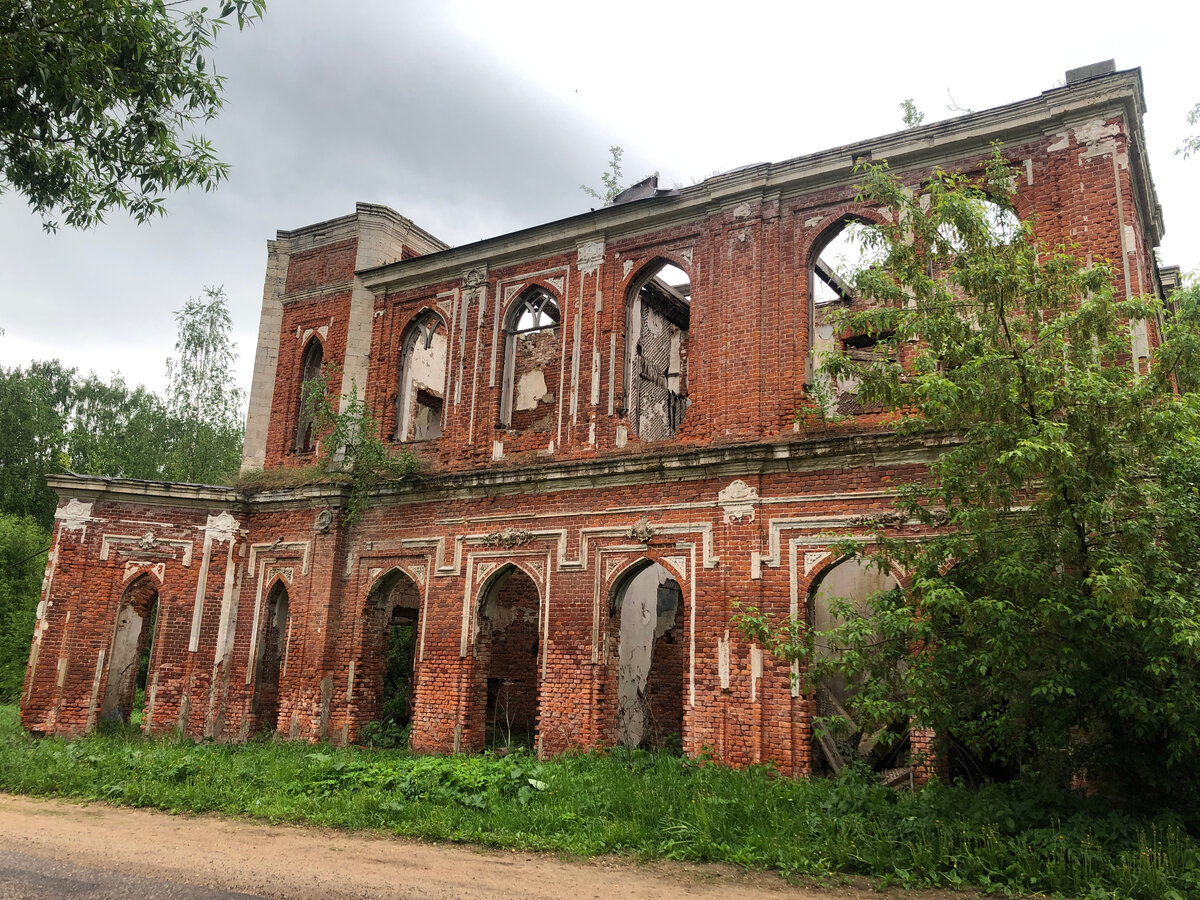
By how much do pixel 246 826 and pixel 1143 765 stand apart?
832 centimetres

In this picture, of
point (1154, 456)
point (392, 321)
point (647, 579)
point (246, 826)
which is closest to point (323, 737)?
point (246, 826)

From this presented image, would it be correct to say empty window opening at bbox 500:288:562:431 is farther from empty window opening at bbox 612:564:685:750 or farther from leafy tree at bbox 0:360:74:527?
leafy tree at bbox 0:360:74:527

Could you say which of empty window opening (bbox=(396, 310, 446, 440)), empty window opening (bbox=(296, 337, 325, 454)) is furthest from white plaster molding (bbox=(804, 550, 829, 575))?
empty window opening (bbox=(296, 337, 325, 454))

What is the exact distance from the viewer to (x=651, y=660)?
50.1ft

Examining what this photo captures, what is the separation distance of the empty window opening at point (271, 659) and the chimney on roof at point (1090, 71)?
536 inches

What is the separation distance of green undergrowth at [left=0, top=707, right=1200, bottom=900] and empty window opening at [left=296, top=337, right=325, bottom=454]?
5.77 m

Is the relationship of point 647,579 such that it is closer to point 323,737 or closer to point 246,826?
point 323,737

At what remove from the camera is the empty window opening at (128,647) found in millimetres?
15077

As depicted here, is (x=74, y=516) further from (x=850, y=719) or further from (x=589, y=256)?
(x=850, y=719)

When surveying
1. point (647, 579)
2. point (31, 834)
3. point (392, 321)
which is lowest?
point (31, 834)

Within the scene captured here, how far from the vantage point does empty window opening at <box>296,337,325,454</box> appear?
621 inches

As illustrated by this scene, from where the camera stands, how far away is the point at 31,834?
29.2 ft


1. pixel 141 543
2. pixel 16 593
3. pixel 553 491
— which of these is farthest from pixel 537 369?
pixel 16 593

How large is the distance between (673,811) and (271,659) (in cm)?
906
